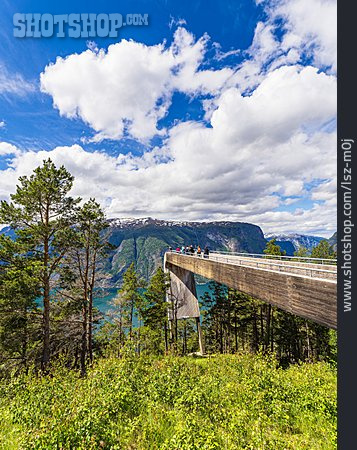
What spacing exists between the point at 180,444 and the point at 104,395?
112 inches

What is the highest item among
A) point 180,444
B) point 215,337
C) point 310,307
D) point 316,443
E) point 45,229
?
point 45,229

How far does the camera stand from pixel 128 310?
1003 inches

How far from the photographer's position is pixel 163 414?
537 centimetres

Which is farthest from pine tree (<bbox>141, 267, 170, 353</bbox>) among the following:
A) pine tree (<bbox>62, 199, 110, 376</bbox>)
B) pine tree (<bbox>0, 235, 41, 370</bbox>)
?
pine tree (<bbox>0, 235, 41, 370</bbox>)

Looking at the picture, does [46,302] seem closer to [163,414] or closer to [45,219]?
[45,219]
